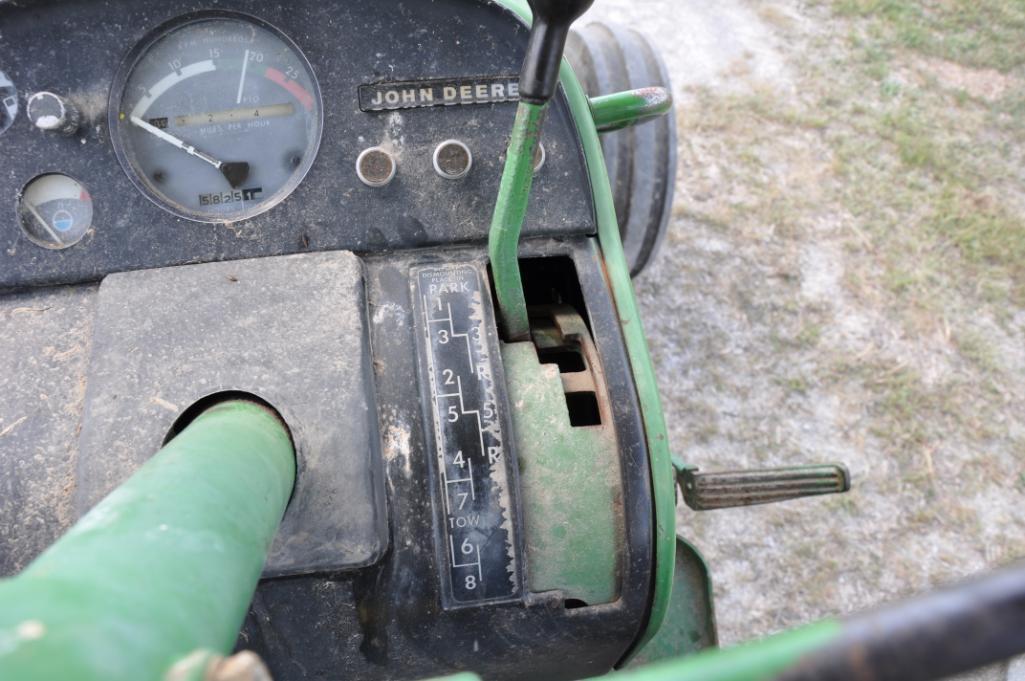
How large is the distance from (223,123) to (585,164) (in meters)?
0.47

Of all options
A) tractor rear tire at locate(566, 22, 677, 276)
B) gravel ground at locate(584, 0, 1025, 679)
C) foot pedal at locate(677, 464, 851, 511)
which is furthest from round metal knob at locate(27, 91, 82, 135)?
gravel ground at locate(584, 0, 1025, 679)

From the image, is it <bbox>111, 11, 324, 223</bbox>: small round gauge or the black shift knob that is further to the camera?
<bbox>111, 11, 324, 223</bbox>: small round gauge

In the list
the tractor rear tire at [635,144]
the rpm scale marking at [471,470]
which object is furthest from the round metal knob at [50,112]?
the tractor rear tire at [635,144]

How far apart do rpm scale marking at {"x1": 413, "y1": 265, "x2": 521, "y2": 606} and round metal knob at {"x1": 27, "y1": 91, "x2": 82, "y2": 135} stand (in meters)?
0.51

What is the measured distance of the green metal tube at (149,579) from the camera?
0.83 ft

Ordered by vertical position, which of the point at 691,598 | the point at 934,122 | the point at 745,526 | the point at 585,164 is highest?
the point at 585,164

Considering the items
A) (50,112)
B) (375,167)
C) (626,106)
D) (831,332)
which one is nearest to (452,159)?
(375,167)

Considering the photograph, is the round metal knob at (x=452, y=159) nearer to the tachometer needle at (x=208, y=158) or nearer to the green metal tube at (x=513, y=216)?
the green metal tube at (x=513, y=216)

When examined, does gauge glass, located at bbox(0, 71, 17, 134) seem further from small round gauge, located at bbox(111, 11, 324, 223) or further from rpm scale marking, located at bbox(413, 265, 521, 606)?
rpm scale marking, located at bbox(413, 265, 521, 606)

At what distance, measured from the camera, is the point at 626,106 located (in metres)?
1.15

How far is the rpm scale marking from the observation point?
0.81m

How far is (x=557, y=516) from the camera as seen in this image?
0.82 meters

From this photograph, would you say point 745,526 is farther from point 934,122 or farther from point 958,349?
point 934,122

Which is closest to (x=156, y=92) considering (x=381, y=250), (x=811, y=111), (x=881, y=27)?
(x=381, y=250)
